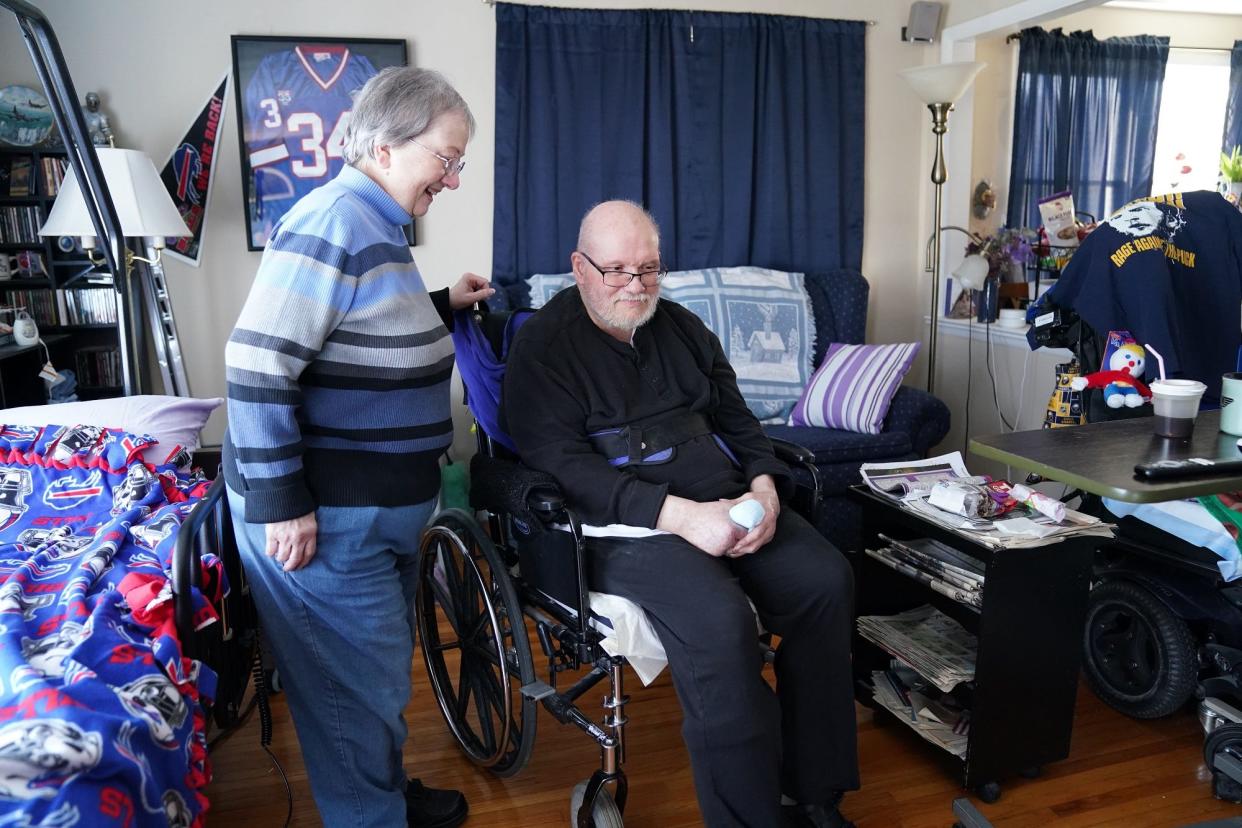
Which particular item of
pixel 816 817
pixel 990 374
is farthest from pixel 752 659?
pixel 990 374

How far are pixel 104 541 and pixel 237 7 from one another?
90.6 inches

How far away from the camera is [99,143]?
10.3 ft

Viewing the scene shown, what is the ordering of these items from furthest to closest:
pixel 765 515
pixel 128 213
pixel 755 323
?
pixel 755 323 → pixel 128 213 → pixel 765 515

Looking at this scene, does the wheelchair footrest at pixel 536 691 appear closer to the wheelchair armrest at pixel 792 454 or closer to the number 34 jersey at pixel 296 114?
the wheelchair armrest at pixel 792 454

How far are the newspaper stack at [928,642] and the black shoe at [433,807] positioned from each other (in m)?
0.97

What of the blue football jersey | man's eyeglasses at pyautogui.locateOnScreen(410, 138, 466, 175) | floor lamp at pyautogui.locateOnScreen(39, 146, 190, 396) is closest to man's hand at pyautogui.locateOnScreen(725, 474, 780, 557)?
man's eyeglasses at pyautogui.locateOnScreen(410, 138, 466, 175)

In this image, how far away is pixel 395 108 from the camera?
1.47 metres

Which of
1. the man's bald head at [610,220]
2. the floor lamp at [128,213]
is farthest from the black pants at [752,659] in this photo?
the floor lamp at [128,213]

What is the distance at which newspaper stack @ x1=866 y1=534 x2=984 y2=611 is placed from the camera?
1864 millimetres

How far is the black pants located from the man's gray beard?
46 centimetres

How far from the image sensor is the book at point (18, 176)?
3184 mm

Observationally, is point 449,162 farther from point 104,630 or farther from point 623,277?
point 104,630

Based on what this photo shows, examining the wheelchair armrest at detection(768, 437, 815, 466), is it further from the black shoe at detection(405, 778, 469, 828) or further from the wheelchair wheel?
the black shoe at detection(405, 778, 469, 828)

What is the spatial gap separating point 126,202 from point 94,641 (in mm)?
1973
